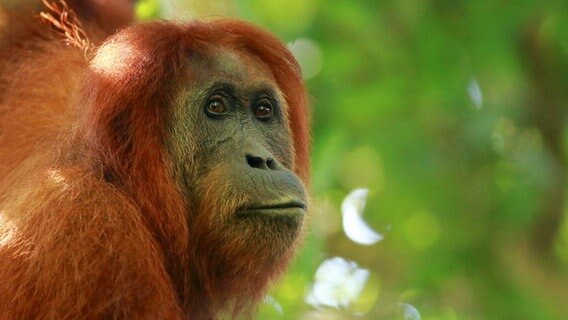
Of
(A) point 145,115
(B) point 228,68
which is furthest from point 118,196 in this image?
(B) point 228,68

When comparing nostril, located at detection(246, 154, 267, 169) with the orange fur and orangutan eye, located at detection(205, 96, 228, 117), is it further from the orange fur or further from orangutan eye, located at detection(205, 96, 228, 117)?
orangutan eye, located at detection(205, 96, 228, 117)

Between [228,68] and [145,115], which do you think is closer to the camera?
[145,115]

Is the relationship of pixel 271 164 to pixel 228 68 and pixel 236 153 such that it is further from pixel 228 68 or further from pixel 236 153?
pixel 228 68

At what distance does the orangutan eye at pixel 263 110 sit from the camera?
5.15 metres

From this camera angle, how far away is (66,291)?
166 inches

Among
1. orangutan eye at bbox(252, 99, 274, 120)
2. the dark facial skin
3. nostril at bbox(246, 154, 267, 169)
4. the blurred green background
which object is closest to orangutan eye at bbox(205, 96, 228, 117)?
the dark facial skin

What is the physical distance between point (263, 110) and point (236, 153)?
1.34 feet

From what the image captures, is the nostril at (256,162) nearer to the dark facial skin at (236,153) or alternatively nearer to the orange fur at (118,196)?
the dark facial skin at (236,153)

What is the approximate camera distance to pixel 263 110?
5176 millimetres

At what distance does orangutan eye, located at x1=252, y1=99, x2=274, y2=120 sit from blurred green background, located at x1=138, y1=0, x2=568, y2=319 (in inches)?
60.2

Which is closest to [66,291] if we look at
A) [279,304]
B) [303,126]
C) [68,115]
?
[68,115]

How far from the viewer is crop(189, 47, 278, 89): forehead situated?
5066mm

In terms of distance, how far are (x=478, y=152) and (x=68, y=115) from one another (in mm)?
3142

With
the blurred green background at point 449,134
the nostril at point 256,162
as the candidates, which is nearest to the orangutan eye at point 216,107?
the nostril at point 256,162
